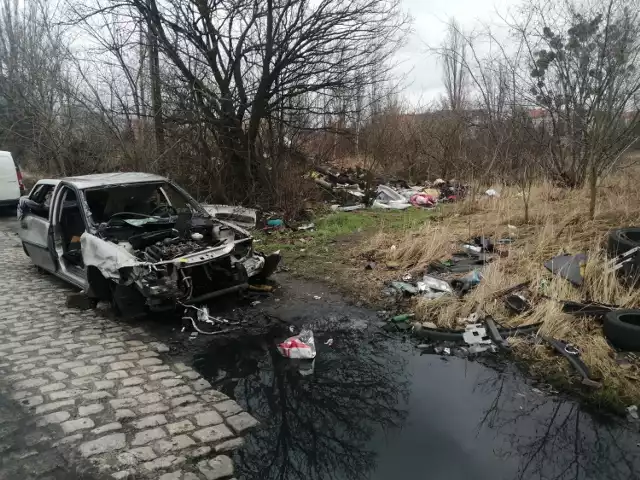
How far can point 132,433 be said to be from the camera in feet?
10.9

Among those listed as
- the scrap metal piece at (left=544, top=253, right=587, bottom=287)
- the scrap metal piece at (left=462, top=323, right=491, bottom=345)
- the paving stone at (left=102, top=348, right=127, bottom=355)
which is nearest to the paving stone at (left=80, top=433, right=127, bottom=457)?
the paving stone at (left=102, top=348, right=127, bottom=355)

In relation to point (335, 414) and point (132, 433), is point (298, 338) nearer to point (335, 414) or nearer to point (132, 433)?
point (335, 414)

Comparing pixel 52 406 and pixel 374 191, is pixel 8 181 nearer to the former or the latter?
pixel 374 191

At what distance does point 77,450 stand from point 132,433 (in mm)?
359

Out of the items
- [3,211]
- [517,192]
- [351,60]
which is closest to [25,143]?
[3,211]

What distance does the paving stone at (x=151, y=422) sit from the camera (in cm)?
342

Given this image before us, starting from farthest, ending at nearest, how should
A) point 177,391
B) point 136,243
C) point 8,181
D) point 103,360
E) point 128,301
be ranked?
point 8,181 < point 136,243 < point 128,301 < point 103,360 < point 177,391

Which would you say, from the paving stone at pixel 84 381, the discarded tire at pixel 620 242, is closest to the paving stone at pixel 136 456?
the paving stone at pixel 84 381

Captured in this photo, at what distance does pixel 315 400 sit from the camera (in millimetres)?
3889

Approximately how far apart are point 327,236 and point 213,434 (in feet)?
21.6

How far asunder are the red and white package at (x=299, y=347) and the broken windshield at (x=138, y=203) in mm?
2673

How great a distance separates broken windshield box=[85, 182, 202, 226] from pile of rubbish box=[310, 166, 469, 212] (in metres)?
6.36

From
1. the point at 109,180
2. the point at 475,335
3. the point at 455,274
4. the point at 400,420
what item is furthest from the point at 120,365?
the point at 455,274

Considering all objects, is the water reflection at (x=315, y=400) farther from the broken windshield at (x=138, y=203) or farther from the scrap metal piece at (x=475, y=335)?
the broken windshield at (x=138, y=203)
